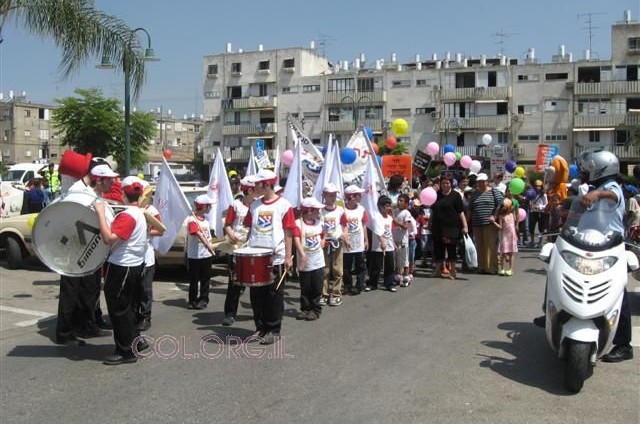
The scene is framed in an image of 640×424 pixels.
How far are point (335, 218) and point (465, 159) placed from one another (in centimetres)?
1036

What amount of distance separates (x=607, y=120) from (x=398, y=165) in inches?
1954

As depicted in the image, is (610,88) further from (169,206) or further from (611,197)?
(611,197)

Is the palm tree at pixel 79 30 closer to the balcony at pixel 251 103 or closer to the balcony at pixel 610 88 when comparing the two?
the balcony at pixel 610 88

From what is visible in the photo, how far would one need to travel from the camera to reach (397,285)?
35.6 ft

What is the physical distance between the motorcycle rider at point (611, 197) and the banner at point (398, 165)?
8.99 metres

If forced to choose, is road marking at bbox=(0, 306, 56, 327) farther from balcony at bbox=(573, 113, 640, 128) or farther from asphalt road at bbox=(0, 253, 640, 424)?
balcony at bbox=(573, 113, 640, 128)

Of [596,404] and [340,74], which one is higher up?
[340,74]

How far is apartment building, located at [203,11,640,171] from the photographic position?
193ft

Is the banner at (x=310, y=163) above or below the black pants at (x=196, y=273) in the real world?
above

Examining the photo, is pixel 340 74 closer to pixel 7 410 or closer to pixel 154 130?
pixel 154 130

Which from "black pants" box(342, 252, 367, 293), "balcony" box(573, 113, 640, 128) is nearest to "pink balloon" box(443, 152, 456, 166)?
"black pants" box(342, 252, 367, 293)

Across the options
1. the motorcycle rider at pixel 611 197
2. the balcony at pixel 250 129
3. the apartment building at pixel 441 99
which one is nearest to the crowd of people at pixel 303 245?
the motorcycle rider at pixel 611 197

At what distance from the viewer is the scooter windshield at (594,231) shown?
5566 millimetres

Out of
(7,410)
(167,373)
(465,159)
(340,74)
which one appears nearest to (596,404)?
(167,373)
